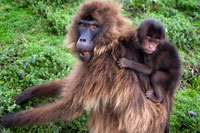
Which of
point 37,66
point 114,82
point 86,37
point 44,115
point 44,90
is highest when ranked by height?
point 86,37

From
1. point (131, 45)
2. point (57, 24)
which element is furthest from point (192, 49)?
point (131, 45)

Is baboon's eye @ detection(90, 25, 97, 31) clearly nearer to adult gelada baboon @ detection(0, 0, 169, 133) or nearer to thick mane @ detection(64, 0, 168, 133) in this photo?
adult gelada baboon @ detection(0, 0, 169, 133)

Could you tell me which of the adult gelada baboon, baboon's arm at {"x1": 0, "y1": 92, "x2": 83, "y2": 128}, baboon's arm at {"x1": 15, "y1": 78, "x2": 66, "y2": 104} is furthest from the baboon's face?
baboon's arm at {"x1": 15, "y1": 78, "x2": 66, "y2": 104}

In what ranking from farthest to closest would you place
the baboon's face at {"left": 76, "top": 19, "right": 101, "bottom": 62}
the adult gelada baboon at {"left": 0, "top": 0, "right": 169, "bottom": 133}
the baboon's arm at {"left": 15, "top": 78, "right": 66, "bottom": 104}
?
the baboon's arm at {"left": 15, "top": 78, "right": 66, "bottom": 104} < the adult gelada baboon at {"left": 0, "top": 0, "right": 169, "bottom": 133} < the baboon's face at {"left": 76, "top": 19, "right": 101, "bottom": 62}

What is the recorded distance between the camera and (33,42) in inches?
241

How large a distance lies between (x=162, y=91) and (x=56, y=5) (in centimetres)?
479

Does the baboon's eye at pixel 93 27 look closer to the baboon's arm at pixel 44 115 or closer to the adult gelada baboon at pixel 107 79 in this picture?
the adult gelada baboon at pixel 107 79

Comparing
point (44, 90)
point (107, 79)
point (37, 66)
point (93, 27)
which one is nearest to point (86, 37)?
point (93, 27)

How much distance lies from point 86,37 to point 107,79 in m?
0.67

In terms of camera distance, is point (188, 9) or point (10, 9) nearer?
point (10, 9)

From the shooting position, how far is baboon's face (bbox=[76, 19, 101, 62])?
11.5ft

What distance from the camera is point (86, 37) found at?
3.57 metres

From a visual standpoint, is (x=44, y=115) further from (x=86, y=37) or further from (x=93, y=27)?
(x=93, y=27)

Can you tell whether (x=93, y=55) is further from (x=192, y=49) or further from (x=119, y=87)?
(x=192, y=49)
